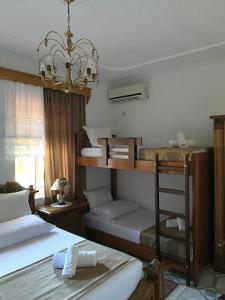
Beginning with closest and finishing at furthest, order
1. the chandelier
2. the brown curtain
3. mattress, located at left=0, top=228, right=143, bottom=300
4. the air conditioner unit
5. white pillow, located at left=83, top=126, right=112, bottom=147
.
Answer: mattress, located at left=0, top=228, right=143, bottom=300 < the chandelier < the brown curtain < white pillow, located at left=83, top=126, right=112, bottom=147 < the air conditioner unit

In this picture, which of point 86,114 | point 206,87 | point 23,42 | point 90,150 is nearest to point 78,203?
point 90,150

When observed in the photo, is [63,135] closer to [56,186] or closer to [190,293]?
[56,186]

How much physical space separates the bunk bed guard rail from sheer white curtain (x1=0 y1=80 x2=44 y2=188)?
2.89 feet

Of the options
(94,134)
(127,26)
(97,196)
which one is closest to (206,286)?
(97,196)

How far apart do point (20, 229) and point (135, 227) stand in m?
1.48

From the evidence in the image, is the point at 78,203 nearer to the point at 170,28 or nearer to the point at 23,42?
the point at 23,42

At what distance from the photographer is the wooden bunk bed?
2.57 metres

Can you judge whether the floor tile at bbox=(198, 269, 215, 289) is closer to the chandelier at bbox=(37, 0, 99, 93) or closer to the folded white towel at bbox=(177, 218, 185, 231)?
the folded white towel at bbox=(177, 218, 185, 231)

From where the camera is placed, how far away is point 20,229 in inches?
89.9

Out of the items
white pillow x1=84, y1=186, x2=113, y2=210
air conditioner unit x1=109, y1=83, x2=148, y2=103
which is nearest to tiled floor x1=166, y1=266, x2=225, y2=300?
white pillow x1=84, y1=186, x2=113, y2=210

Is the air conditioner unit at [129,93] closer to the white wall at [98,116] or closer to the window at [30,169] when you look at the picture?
the white wall at [98,116]

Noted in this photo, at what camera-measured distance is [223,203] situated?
8.99 ft

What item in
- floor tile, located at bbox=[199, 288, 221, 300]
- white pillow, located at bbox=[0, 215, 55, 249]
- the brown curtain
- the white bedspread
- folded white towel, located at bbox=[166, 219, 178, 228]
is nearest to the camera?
the white bedspread

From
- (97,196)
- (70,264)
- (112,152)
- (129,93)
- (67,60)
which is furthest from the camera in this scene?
(129,93)
